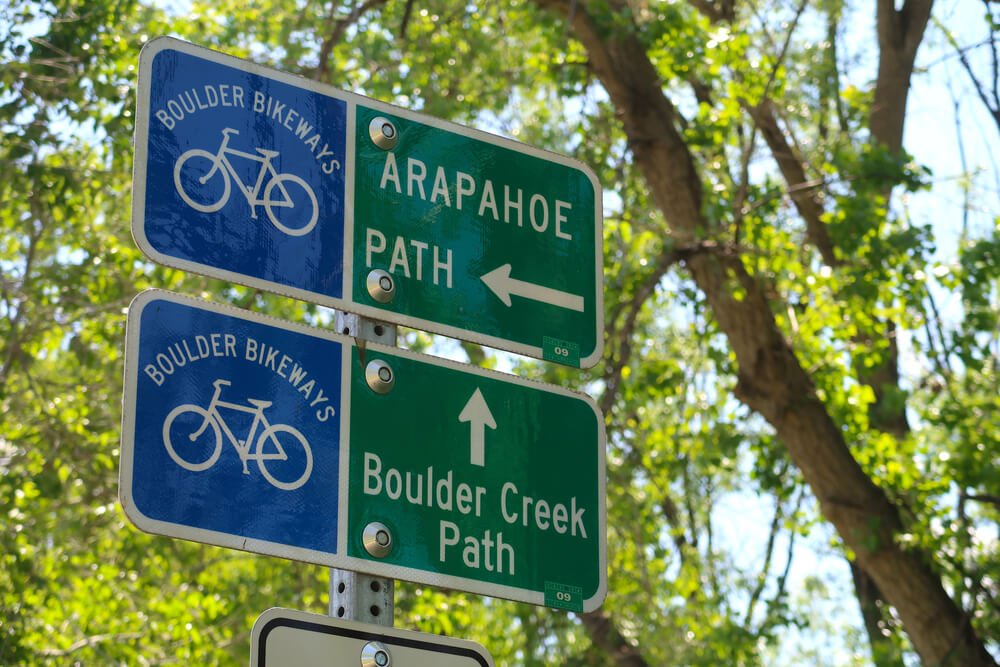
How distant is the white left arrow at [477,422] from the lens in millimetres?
2971

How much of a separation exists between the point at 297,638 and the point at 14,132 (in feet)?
23.8

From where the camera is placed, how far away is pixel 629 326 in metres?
9.02

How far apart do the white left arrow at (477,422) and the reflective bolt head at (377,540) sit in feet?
0.95

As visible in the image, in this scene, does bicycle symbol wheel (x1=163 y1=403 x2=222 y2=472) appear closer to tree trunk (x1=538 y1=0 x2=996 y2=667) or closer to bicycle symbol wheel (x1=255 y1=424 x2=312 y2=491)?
bicycle symbol wheel (x1=255 y1=424 x2=312 y2=491)

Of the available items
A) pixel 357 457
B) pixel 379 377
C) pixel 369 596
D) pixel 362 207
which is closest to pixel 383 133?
pixel 362 207

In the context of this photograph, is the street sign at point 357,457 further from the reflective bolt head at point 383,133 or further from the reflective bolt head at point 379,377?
the reflective bolt head at point 383,133

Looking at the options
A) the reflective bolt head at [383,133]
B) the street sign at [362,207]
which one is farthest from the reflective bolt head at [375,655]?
the reflective bolt head at [383,133]

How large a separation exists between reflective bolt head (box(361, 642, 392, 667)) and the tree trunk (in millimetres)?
6235

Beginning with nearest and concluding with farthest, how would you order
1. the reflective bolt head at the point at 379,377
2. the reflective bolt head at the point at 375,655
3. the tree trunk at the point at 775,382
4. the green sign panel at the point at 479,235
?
the reflective bolt head at the point at 375,655
the reflective bolt head at the point at 379,377
the green sign panel at the point at 479,235
the tree trunk at the point at 775,382

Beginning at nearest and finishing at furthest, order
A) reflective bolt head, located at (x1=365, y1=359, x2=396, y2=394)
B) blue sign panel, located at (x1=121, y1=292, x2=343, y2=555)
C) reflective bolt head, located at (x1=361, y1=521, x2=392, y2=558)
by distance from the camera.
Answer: blue sign panel, located at (x1=121, y1=292, x2=343, y2=555)
reflective bolt head, located at (x1=361, y1=521, x2=392, y2=558)
reflective bolt head, located at (x1=365, y1=359, x2=396, y2=394)

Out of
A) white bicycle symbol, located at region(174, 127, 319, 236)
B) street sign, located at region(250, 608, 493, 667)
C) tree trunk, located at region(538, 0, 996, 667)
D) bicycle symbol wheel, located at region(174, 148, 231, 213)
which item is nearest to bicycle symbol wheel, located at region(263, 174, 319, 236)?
white bicycle symbol, located at region(174, 127, 319, 236)

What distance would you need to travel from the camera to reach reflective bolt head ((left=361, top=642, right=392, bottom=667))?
2621 mm

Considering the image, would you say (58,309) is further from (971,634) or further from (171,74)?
(171,74)

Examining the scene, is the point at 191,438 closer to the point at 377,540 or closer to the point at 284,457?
the point at 284,457
